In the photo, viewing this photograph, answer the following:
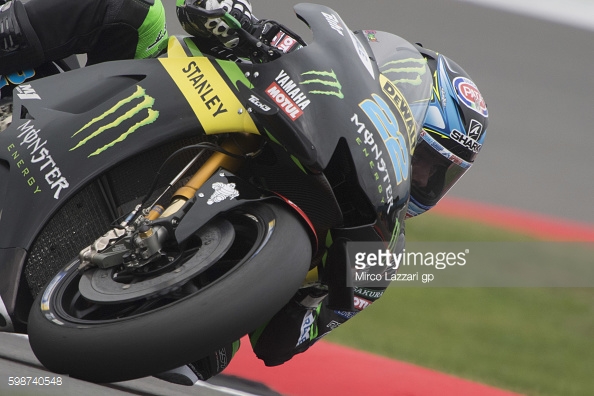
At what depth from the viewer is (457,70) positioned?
3.66 metres

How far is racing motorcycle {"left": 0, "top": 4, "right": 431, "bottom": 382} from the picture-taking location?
100 inches

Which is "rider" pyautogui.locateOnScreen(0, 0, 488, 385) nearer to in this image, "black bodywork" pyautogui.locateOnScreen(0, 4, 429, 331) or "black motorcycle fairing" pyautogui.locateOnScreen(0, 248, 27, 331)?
"black bodywork" pyautogui.locateOnScreen(0, 4, 429, 331)

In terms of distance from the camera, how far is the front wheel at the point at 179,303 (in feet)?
7.93

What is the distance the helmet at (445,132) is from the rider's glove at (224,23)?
838 millimetres

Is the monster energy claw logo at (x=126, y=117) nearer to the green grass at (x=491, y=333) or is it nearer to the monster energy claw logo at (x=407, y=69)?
the monster energy claw logo at (x=407, y=69)

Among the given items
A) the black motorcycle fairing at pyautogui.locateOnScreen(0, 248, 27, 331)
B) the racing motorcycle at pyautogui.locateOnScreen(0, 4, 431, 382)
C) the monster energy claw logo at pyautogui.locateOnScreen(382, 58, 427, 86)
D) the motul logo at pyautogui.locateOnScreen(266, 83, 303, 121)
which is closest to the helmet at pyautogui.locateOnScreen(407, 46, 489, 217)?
the monster energy claw logo at pyautogui.locateOnScreen(382, 58, 427, 86)

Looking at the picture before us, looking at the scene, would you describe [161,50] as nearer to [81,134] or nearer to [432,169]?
[81,134]

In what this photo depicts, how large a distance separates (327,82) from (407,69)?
66 centimetres

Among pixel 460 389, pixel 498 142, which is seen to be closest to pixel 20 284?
pixel 460 389

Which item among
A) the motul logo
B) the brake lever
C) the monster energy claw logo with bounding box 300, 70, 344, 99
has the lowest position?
the motul logo

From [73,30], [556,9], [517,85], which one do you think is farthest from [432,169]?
[556,9]

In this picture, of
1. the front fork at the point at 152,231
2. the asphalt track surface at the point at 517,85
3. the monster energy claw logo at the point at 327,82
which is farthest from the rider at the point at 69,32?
the asphalt track surface at the point at 517,85

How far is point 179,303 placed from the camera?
244 centimetres

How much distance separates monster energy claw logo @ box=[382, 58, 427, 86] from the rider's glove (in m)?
0.60
